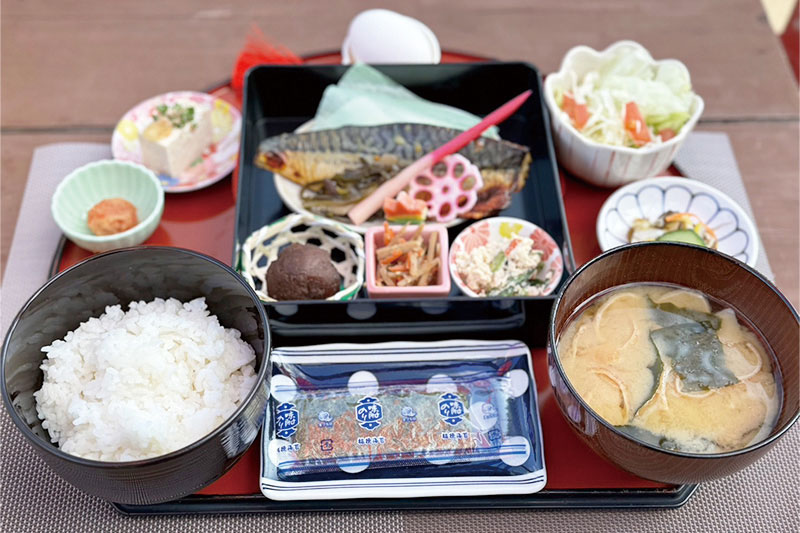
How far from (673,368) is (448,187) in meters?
0.73

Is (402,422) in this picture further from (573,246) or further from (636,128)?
(636,128)

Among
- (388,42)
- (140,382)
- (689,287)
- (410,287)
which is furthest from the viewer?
(388,42)

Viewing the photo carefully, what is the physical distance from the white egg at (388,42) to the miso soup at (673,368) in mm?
976

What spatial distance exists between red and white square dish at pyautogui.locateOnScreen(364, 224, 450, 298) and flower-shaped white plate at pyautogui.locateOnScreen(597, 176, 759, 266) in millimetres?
381

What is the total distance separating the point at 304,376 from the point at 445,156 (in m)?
0.72

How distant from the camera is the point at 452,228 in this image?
5.85ft

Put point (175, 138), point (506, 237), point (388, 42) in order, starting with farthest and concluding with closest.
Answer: point (388, 42) < point (175, 138) < point (506, 237)

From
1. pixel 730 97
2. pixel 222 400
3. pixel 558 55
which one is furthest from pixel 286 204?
pixel 730 97

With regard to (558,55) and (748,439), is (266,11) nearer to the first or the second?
(558,55)

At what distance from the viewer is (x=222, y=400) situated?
1.29m

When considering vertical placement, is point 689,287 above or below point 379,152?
above

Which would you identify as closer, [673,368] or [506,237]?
[673,368]

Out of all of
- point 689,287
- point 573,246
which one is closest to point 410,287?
point 573,246

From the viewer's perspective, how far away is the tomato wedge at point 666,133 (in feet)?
6.01
